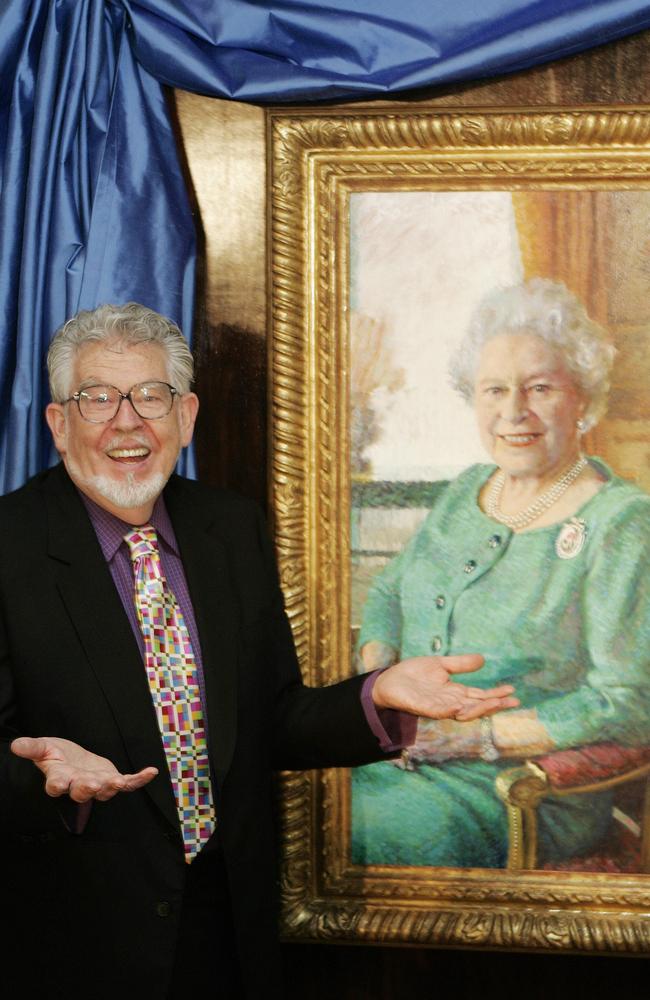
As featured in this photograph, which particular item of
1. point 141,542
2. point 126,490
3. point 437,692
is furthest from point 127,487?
point 437,692

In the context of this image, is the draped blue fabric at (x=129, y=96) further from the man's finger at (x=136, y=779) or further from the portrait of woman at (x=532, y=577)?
the man's finger at (x=136, y=779)

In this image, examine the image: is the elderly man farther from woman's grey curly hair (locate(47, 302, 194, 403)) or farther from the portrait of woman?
the portrait of woman

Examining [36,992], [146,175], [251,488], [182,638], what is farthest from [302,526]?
[36,992]

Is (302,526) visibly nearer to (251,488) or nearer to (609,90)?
(251,488)

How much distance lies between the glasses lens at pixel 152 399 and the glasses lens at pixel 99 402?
36 millimetres

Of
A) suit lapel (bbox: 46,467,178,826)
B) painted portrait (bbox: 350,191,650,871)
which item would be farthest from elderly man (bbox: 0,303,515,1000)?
painted portrait (bbox: 350,191,650,871)

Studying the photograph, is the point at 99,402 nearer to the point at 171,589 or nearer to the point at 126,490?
the point at 126,490

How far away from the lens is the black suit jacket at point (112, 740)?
77.5 inches

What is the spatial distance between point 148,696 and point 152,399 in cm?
54

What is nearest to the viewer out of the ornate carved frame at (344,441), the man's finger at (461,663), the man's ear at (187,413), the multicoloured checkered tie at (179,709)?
the man's finger at (461,663)

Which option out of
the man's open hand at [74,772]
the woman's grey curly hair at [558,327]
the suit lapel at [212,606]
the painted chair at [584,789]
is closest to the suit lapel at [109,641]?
the suit lapel at [212,606]

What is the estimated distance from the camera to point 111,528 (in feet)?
6.95

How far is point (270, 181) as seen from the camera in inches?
95.0

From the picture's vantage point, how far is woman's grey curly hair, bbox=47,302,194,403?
2.12 metres
